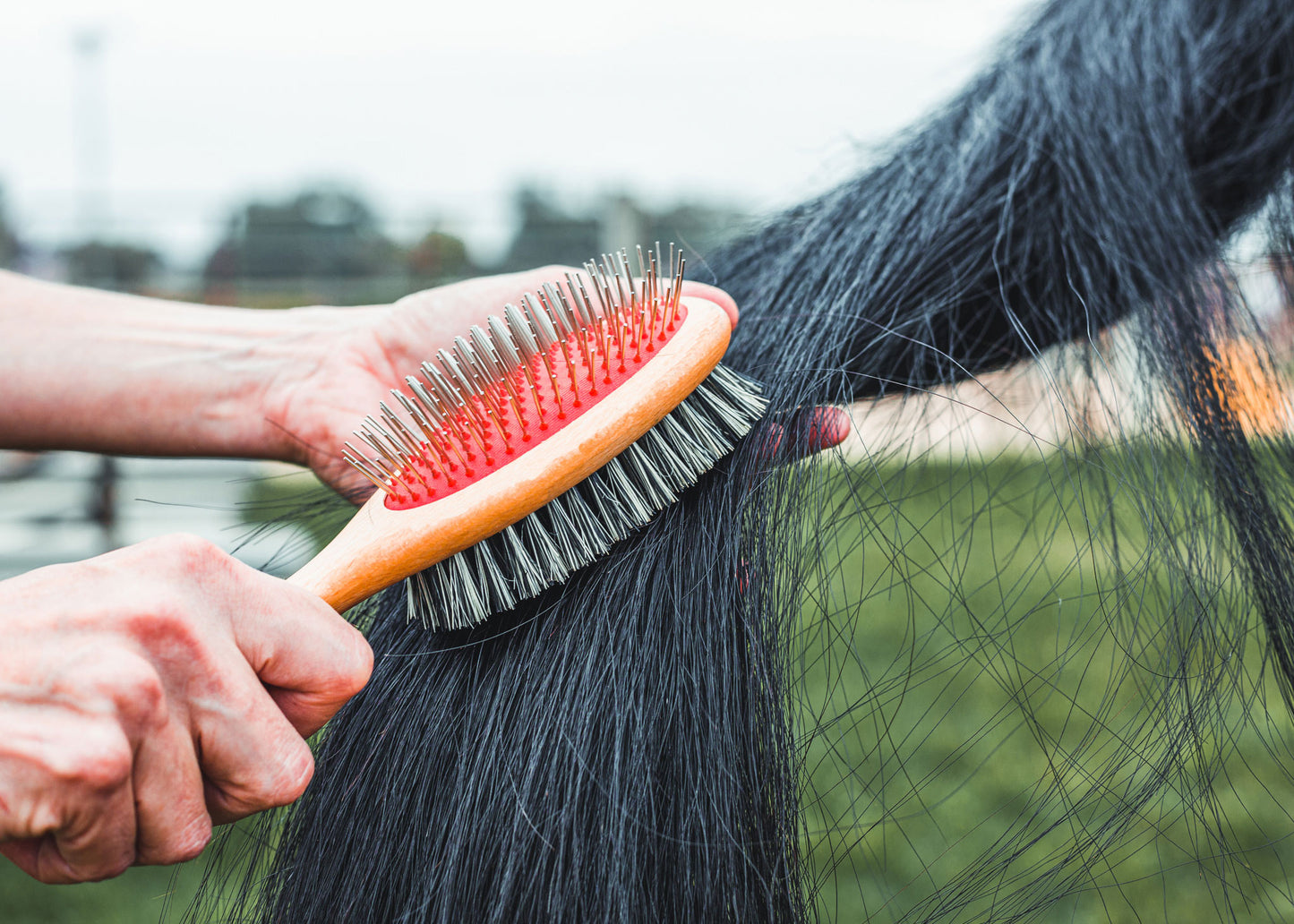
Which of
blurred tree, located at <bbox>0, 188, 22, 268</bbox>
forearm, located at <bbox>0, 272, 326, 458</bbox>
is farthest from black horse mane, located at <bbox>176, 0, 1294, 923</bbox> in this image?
blurred tree, located at <bbox>0, 188, 22, 268</bbox>

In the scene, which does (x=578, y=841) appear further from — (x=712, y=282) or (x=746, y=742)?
(x=712, y=282)

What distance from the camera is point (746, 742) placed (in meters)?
0.52

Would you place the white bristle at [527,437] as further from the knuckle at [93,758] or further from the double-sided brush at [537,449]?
the knuckle at [93,758]

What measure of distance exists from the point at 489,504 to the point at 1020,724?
104 centimetres

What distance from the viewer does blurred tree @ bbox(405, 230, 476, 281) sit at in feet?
14.7

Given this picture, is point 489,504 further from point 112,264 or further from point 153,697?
point 112,264

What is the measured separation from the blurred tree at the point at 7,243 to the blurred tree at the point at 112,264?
23cm

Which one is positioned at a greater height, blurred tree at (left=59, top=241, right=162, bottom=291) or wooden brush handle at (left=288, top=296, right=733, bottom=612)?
wooden brush handle at (left=288, top=296, right=733, bottom=612)

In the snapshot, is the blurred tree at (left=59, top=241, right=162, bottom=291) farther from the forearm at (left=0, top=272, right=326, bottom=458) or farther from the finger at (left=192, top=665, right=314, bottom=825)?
the finger at (left=192, top=665, right=314, bottom=825)

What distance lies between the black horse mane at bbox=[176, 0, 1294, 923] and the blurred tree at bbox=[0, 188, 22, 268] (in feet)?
14.9

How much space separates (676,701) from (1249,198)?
599 millimetres

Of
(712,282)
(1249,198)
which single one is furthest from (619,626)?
(1249,198)

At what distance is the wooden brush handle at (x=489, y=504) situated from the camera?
1.87ft

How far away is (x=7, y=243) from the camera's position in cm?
427
